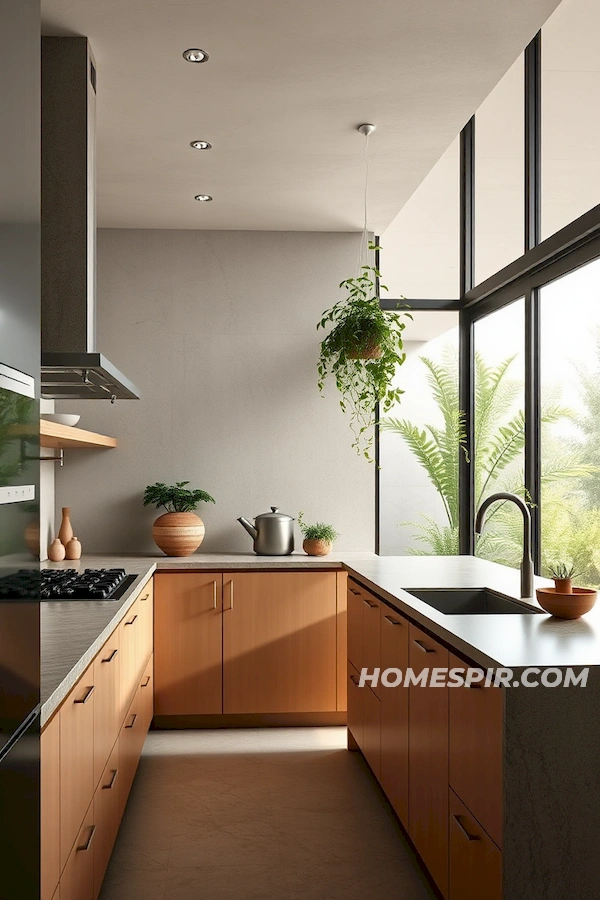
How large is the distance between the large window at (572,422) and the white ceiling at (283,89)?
83cm

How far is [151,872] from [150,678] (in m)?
1.33

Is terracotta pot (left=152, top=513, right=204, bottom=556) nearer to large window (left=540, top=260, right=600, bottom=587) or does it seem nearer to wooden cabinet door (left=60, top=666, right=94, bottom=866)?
large window (left=540, top=260, right=600, bottom=587)

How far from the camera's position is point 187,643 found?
4207 millimetres

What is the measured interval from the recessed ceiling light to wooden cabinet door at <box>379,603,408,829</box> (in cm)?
194

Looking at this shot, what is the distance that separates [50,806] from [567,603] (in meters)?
1.44

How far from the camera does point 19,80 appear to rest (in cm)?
121

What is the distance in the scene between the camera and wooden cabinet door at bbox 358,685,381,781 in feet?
10.3

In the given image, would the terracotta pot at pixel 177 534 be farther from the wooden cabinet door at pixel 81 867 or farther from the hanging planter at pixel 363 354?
the wooden cabinet door at pixel 81 867

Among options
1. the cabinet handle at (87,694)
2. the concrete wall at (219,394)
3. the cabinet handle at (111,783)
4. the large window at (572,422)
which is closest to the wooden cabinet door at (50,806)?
the cabinet handle at (87,694)

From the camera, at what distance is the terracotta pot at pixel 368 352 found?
4113mm

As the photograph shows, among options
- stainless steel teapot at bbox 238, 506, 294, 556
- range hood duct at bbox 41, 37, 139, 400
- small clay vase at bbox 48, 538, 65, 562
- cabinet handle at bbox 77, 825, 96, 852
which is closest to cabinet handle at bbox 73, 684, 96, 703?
cabinet handle at bbox 77, 825, 96, 852

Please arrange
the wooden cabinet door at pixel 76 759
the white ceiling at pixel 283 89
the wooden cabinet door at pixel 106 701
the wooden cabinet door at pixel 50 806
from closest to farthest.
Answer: the wooden cabinet door at pixel 50 806
the wooden cabinet door at pixel 76 759
the wooden cabinet door at pixel 106 701
the white ceiling at pixel 283 89

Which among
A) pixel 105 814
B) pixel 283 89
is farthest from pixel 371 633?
pixel 283 89

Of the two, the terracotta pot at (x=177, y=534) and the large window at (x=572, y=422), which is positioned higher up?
the large window at (x=572, y=422)
